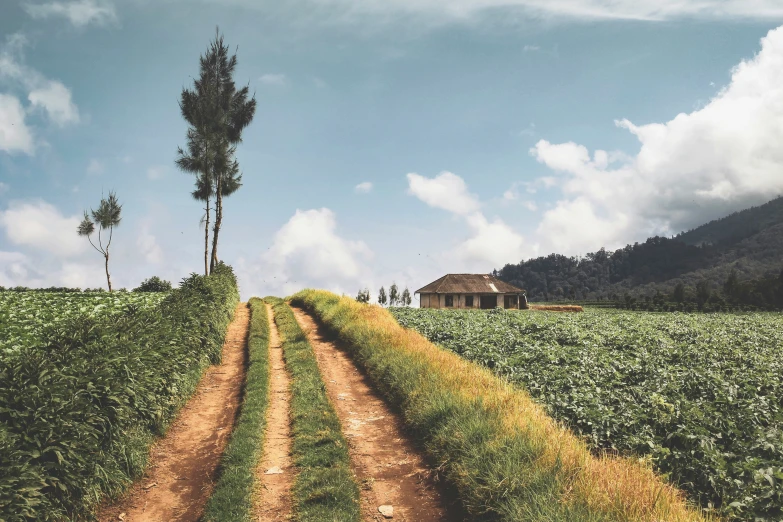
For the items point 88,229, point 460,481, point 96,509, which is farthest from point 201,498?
point 88,229

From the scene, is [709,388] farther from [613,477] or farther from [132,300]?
[132,300]

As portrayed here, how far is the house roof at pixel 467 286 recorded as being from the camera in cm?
6219

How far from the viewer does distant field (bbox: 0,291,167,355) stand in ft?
44.8

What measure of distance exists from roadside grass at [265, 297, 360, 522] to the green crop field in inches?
181

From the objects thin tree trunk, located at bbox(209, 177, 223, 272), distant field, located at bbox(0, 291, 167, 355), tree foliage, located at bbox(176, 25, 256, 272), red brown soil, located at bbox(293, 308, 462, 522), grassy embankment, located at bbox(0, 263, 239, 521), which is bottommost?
red brown soil, located at bbox(293, 308, 462, 522)

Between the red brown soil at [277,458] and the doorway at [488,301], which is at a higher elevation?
the doorway at [488,301]

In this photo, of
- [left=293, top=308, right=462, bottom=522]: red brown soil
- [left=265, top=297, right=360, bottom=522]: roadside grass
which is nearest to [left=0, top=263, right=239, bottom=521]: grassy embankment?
[left=265, top=297, right=360, bottom=522]: roadside grass

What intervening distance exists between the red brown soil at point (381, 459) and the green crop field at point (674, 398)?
3291mm

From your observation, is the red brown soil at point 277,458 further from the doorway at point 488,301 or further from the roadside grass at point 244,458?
the doorway at point 488,301

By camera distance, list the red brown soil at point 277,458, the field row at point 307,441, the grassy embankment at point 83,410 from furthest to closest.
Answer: the red brown soil at point 277,458 < the field row at point 307,441 < the grassy embankment at point 83,410

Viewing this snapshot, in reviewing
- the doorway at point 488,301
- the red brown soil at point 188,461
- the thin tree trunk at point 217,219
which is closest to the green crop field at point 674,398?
the red brown soil at point 188,461

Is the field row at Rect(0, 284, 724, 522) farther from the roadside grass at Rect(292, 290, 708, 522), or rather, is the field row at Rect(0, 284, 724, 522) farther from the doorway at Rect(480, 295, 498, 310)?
the doorway at Rect(480, 295, 498, 310)

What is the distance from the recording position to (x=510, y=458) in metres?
6.64

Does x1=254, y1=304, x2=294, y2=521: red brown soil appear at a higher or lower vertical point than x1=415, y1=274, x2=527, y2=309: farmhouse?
lower
